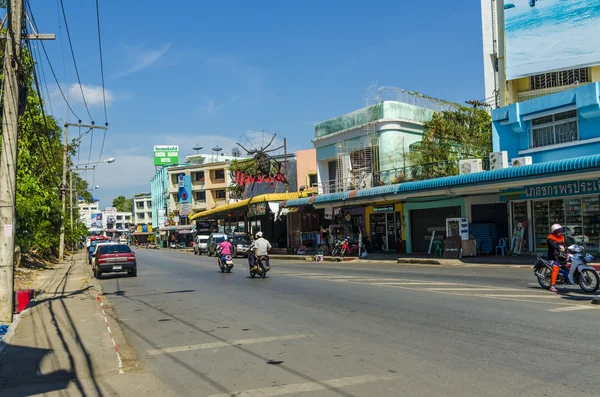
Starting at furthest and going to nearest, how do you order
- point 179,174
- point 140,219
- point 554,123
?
1. point 140,219
2. point 179,174
3. point 554,123

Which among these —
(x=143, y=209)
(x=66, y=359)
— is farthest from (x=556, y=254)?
(x=143, y=209)

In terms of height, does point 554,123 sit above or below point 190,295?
above

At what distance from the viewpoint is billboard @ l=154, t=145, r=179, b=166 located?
9956cm

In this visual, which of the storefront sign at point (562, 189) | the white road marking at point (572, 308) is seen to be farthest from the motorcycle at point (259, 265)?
the storefront sign at point (562, 189)

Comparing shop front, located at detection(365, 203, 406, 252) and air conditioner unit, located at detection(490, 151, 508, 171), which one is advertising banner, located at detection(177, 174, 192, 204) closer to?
shop front, located at detection(365, 203, 406, 252)

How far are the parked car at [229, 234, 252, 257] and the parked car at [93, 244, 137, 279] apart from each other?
16.6m

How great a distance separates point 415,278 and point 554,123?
11495 millimetres

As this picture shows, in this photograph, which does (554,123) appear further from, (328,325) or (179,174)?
(179,174)

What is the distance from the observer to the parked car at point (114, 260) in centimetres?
2516

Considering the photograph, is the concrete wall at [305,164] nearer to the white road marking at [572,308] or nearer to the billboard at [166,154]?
the white road marking at [572,308]

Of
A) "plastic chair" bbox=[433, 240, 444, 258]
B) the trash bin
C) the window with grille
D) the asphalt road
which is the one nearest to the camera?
the asphalt road

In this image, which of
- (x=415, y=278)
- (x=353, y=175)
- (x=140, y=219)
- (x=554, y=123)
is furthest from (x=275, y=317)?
(x=140, y=219)

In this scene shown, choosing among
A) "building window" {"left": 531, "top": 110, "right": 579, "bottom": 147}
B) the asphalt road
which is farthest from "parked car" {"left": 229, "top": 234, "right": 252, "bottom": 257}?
the asphalt road

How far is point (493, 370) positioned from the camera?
659cm
